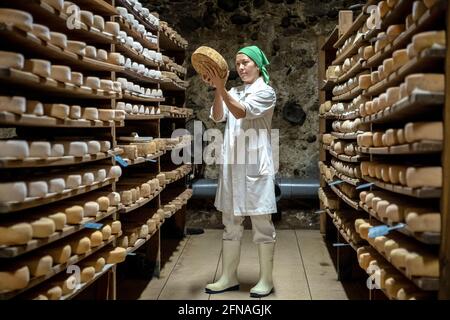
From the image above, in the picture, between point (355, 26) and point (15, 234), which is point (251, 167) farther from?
point (15, 234)

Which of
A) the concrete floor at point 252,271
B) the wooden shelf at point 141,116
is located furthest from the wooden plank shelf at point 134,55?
the concrete floor at point 252,271

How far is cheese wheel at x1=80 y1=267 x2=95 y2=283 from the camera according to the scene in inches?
110

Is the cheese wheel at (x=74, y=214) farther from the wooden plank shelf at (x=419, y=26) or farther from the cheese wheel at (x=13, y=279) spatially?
the wooden plank shelf at (x=419, y=26)

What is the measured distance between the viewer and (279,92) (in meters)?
6.77

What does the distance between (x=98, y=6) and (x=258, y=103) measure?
1324mm

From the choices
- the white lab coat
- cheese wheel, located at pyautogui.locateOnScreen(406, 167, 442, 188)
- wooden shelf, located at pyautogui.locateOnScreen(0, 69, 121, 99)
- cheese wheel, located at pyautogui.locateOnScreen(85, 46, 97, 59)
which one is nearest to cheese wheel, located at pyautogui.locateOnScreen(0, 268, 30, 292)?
wooden shelf, located at pyautogui.locateOnScreen(0, 69, 121, 99)

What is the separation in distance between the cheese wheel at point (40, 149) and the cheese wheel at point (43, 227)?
0.29 metres

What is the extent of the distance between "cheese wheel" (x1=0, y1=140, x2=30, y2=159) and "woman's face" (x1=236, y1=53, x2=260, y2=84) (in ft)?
7.12

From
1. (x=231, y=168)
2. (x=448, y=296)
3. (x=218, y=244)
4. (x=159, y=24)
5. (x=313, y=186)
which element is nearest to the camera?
(x=448, y=296)

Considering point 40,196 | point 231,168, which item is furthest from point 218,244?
point 40,196

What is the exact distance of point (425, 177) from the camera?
79.9 inches

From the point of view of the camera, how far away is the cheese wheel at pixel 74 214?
8.70ft
